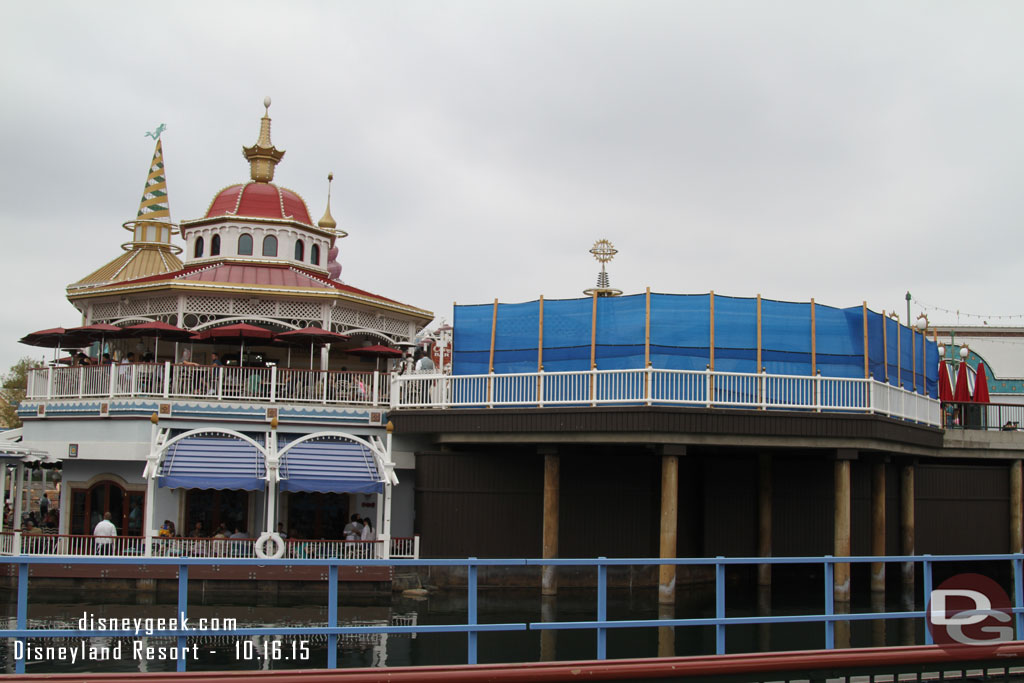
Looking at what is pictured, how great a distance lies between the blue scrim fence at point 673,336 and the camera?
88.1ft

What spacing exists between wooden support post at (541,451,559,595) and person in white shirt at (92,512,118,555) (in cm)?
1053

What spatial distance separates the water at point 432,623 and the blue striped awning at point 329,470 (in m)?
2.90

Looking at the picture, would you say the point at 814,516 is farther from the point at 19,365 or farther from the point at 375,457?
the point at 19,365

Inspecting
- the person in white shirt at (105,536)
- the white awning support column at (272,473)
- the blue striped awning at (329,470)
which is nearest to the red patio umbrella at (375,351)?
the blue striped awning at (329,470)

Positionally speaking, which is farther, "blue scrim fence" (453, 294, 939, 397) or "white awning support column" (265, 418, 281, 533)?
"blue scrim fence" (453, 294, 939, 397)

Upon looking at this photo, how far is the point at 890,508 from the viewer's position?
3061 cm

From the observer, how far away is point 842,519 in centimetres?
2592

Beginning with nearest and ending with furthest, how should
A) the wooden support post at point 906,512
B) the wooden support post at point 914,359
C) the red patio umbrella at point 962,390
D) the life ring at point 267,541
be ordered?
the life ring at point 267,541
the wooden support post at point 906,512
the wooden support post at point 914,359
the red patio umbrella at point 962,390

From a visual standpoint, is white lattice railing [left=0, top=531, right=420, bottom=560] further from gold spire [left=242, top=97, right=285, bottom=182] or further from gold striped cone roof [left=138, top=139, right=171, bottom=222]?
gold striped cone roof [left=138, top=139, right=171, bottom=222]

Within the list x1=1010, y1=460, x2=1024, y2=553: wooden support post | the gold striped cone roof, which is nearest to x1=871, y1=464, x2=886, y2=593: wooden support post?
x1=1010, y1=460, x2=1024, y2=553: wooden support post

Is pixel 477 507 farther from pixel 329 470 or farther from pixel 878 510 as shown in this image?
pixel 878 510

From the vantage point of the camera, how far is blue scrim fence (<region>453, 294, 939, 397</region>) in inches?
1057

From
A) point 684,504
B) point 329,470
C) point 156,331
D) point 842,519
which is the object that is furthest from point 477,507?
point 156,331

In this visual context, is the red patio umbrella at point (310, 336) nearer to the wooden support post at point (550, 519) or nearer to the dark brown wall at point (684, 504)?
the dark brown wall at point (684, 504)
